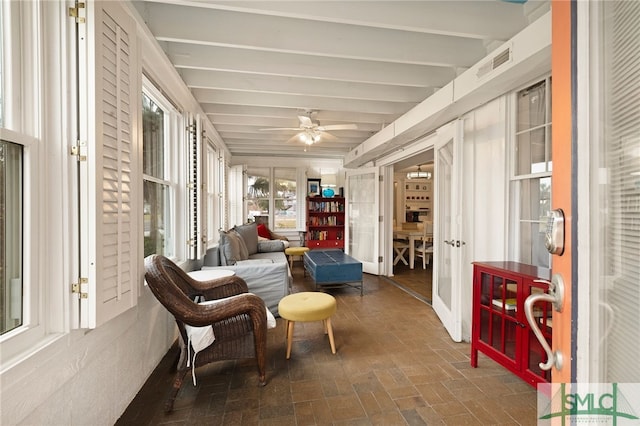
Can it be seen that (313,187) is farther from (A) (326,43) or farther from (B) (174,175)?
(A) (326,43)

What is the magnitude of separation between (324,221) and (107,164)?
5.49 metres

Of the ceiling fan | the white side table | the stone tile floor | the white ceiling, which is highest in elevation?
the white ceiling

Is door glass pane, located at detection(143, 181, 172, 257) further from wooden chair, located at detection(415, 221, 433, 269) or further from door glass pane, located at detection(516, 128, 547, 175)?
wooden chair, located at detection(415, 221, 433, 269)

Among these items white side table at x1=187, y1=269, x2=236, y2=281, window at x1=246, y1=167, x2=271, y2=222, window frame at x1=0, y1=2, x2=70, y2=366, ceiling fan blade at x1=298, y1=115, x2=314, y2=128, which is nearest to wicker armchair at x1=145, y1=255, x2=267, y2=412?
white side table at x1=187, y1=269, x2=236, y2=281

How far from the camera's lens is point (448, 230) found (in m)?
2.96

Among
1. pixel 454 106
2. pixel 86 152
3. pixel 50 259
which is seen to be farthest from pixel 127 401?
pixel 454 106

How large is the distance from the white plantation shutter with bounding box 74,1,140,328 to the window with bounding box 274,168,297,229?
4.90 metres

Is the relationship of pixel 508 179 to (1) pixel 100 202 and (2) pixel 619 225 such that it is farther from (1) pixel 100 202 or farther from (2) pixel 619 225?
(1) pixel 100 202

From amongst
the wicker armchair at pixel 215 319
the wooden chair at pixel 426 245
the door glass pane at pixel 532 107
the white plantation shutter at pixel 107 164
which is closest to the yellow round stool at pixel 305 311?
the wicker armchair at pixel 215 319

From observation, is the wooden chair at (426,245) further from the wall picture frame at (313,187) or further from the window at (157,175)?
the window at (157,175)

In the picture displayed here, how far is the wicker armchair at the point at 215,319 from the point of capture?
1675 millimetres

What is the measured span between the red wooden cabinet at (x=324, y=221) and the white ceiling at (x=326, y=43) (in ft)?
10.7

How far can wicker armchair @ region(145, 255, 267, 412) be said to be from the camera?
1.67 meters

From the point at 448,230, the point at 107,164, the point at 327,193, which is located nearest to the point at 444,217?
the point at 448,230
